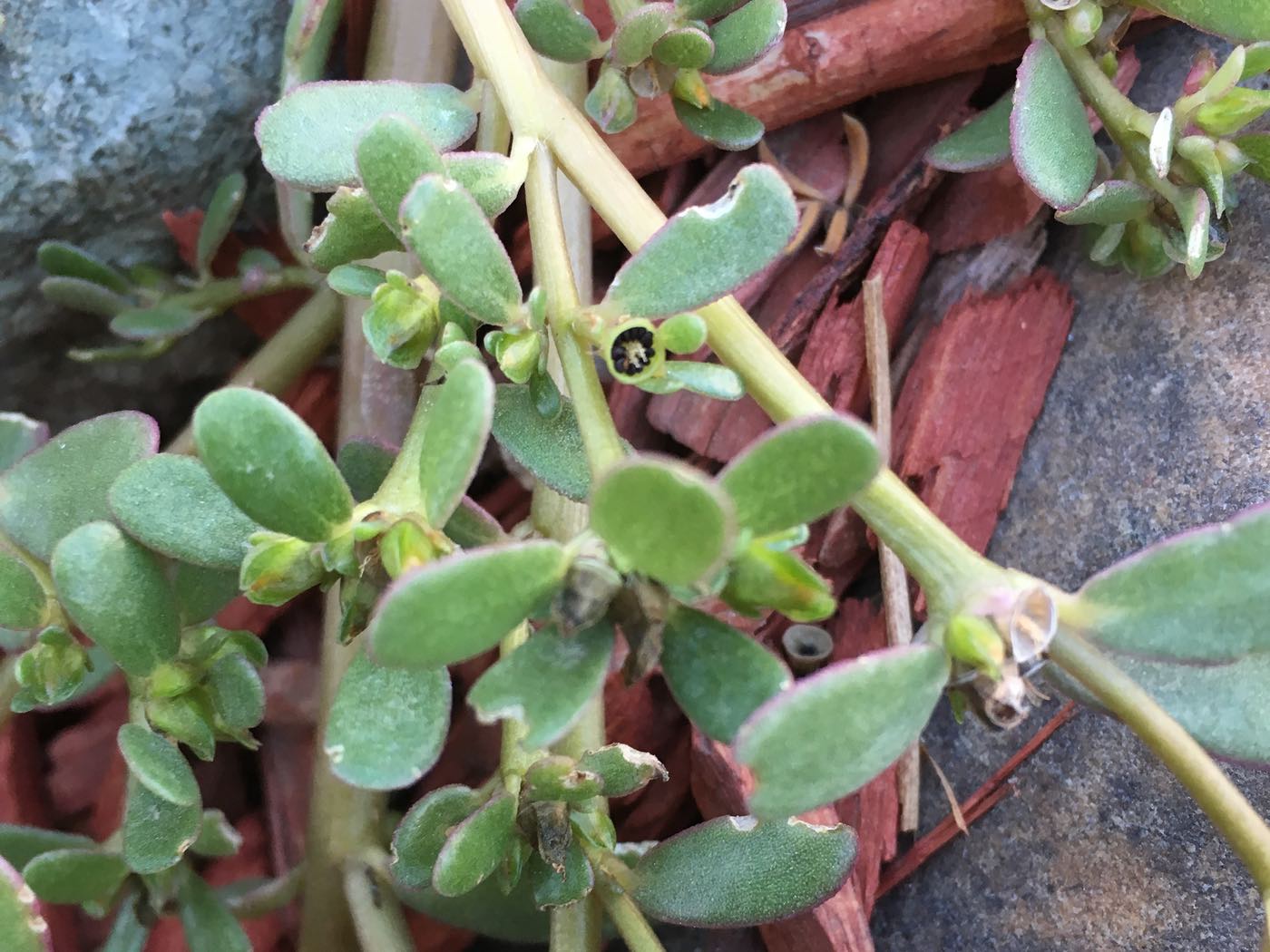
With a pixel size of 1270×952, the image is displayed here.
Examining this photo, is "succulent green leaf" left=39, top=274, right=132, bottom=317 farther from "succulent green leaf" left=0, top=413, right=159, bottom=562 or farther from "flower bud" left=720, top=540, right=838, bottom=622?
"flower bud" left=720, top=540, right=838, bottom=622

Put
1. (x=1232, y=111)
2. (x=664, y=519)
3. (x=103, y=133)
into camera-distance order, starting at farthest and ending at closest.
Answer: (x=103, y=133) → (x=1232, y=111) → (x=664, y=519)

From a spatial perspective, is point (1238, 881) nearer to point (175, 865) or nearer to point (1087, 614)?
point (1087, 614)

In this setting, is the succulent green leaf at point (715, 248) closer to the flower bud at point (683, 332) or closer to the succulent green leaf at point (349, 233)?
the flower bud at point (683, 332)

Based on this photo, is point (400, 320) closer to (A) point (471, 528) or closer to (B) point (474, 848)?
(A) point (471, 528)

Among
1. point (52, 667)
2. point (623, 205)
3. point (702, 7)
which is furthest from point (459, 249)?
point (52, 667)

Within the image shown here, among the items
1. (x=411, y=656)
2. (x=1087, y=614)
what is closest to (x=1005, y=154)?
(x=1087, y=614)

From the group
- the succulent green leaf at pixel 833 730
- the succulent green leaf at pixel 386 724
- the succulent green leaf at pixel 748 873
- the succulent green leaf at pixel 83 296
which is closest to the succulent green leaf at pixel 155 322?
the succulent green leaf at pixel 83 296

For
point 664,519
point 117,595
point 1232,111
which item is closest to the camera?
point 664,519
